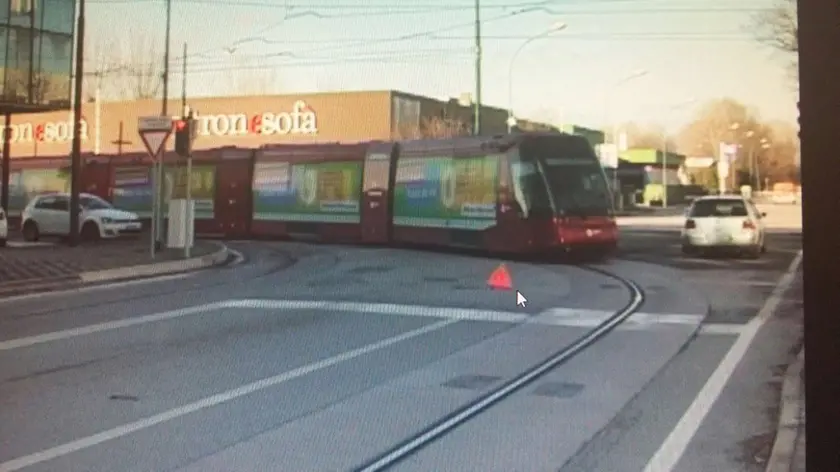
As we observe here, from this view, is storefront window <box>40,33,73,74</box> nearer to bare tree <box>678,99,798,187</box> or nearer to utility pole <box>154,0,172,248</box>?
utility pole <box>154,0,172,248</box>

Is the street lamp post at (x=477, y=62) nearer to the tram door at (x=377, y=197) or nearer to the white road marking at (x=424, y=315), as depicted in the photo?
the white road marking at (x=424, y=315)

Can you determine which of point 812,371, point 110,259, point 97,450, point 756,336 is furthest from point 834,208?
point 110,259

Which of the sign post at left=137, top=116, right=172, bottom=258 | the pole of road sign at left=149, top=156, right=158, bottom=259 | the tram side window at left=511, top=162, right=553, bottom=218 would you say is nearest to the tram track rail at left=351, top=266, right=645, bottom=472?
the tram side window at left=511, top=162, right=553, bottom=218

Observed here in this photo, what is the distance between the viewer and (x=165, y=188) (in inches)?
336

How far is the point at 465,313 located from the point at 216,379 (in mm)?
1645

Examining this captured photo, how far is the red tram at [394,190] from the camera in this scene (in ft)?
18.0

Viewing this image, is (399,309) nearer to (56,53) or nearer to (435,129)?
(435,129)

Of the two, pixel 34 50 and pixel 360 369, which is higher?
pixel 34 50

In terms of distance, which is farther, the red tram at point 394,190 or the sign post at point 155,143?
the red tram at point 394,190

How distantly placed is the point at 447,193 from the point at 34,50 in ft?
10.3

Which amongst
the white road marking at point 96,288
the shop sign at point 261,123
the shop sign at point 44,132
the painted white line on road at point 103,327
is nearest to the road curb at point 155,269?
the white road marking at point 96,288

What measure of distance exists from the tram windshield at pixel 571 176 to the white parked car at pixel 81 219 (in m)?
3.84

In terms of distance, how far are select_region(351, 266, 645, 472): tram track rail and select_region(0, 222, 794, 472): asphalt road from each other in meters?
0.03

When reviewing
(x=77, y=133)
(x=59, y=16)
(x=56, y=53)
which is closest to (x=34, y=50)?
(x=59, y=16)
